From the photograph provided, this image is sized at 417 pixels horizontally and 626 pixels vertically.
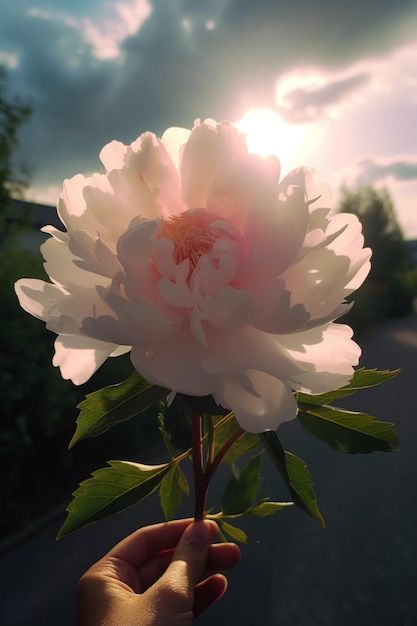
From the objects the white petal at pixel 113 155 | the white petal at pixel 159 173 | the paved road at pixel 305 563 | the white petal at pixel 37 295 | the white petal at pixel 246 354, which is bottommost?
the paved road at pixel 305 563

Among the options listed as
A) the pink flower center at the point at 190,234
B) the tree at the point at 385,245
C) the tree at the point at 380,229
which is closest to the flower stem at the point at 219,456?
the pink flower center at the point at 190,234

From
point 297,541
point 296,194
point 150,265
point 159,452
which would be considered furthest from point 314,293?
point 159,452

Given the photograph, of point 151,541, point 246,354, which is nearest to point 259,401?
point 246,354

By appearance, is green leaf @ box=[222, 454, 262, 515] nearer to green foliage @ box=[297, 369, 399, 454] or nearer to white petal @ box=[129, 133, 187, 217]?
green foliage @ box=[297, 369, 399, 454]

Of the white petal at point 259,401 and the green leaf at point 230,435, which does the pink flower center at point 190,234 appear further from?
the green leaf at point 230,435

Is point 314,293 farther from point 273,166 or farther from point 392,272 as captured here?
point 392,272

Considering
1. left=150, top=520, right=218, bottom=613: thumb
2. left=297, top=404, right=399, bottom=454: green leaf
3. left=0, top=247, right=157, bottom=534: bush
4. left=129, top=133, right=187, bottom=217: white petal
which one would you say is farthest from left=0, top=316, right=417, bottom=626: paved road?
left=129, top=133, right=187, bottom=217: white petal
